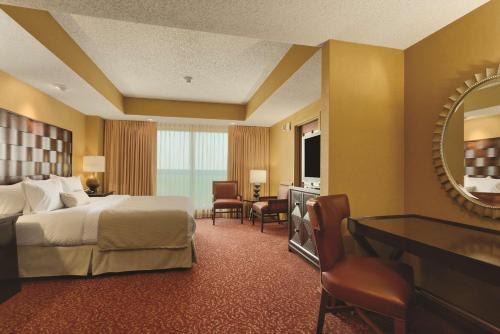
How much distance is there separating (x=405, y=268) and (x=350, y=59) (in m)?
1.82

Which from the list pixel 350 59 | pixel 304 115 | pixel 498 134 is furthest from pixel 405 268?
pixel 304 115

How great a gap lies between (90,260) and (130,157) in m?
3.53

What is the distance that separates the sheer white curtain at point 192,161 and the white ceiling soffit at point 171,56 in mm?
1526

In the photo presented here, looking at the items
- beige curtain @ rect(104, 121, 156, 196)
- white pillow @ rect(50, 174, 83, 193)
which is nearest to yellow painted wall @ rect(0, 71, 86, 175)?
beige curtain @ rect(104, 121, 156, 196)

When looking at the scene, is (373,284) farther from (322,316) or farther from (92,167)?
(92,167)

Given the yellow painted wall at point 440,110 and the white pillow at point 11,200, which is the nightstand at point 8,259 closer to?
the white pillow at point 11,200

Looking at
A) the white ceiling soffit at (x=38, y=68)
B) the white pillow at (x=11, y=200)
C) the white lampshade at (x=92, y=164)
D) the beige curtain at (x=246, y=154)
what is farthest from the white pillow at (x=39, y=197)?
the beige curtain at (x=246, y=154)

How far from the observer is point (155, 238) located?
109 inches

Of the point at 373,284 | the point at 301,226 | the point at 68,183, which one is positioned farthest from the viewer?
the point at 68,183

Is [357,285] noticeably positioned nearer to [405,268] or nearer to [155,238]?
[405,268]

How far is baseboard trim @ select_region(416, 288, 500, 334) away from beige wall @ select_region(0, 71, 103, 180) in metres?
4.91

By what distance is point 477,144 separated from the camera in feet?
6.14

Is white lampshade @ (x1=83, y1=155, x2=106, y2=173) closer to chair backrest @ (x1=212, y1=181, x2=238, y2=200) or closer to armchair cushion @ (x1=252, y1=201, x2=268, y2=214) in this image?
chair backrest @ (x1=212, y1=181, x2=238, y2=200)

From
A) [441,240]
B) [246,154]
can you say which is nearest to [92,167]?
[246,154]
